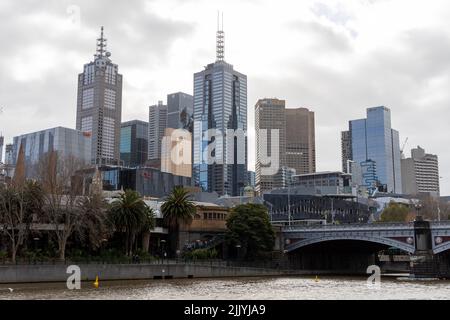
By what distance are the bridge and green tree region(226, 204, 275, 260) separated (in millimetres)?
8931

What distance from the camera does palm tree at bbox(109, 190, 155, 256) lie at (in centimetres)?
9488

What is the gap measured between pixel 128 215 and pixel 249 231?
77.7 feet

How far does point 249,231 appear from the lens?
4235 inches

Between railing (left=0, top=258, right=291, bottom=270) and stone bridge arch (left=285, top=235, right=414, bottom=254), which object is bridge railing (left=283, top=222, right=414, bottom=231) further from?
railing (left=0, top=258, right=291, bottom=270)

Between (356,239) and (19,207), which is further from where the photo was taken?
(356,239)

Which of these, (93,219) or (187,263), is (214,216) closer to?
(187,263)

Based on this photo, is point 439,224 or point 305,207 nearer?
point 439,224

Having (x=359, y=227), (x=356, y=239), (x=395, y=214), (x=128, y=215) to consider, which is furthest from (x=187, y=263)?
(x=395, y=214)

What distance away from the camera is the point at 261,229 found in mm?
108938


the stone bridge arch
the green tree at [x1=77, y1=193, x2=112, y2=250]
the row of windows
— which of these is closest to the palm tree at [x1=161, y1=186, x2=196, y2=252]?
the row of windows
